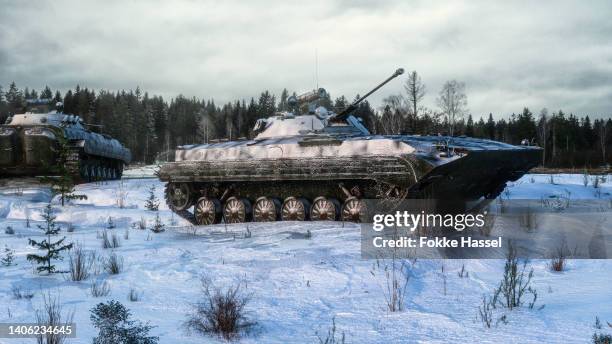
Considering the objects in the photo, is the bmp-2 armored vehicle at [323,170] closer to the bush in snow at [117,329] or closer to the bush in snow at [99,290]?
the bush in snow at [99,290]

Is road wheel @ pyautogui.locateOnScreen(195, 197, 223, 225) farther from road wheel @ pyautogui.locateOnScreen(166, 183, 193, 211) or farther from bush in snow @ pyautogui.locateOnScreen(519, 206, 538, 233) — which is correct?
bush in snow @ pyautogui.locateOnScreen(519, 206, 538, 233)

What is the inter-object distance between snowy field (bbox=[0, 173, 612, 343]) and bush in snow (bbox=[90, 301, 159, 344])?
0.54ft

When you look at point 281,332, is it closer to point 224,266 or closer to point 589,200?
point 224,266

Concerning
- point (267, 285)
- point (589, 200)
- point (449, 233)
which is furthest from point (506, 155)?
point (267, 285)

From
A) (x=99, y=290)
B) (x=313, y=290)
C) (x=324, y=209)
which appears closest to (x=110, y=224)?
(x=324, y=209)

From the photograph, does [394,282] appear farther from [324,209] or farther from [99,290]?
[324,209]

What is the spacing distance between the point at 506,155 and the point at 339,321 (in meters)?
7.69

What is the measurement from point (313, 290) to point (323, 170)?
19.5ft

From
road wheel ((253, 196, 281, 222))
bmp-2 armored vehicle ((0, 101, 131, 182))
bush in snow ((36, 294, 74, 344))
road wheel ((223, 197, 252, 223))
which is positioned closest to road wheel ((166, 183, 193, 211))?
road wheel ((223, 197, 252, 223))

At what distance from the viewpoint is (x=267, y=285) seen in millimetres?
6340

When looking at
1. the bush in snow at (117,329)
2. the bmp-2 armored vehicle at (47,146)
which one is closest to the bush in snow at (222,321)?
the bush in snow at (117,329)

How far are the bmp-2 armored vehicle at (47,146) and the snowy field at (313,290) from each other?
1274 cm

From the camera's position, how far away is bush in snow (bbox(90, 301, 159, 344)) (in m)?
4.12

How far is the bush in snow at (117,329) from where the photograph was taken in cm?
412
